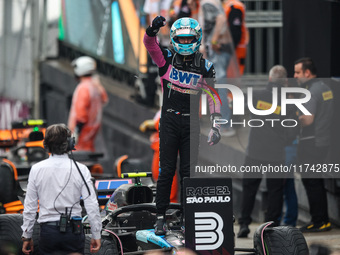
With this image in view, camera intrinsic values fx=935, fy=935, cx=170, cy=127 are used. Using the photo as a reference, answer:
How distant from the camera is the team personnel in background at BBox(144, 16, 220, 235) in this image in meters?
8.80

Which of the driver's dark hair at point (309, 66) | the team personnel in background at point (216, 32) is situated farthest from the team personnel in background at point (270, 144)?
the team personnel in background at point (216, 32)

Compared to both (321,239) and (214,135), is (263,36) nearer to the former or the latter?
(321,239)

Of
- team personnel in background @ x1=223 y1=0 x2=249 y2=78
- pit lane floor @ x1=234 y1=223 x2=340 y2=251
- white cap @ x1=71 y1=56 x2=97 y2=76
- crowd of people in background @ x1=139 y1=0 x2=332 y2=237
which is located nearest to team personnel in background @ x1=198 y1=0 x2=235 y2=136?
team personnel in background @ x1=223 y1=0 x2=249 y2=78

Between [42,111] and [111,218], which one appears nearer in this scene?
[111,218]

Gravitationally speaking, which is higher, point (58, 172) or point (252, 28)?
point (252, 28)

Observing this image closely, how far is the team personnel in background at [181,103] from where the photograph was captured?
8797 mm

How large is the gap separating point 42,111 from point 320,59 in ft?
29.1

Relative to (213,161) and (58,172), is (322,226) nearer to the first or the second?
(213,161)

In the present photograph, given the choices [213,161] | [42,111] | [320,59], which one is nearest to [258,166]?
[213,161]

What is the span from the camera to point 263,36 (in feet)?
53.2

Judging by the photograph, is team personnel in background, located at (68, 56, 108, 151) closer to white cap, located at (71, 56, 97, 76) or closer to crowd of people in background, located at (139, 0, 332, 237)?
white cap, located at (71, 56, 97, 76)

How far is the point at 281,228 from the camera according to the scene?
28.6 feet

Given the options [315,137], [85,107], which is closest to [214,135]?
[315,137]

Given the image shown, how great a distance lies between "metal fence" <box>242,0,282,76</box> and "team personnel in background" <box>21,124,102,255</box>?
9.03m
